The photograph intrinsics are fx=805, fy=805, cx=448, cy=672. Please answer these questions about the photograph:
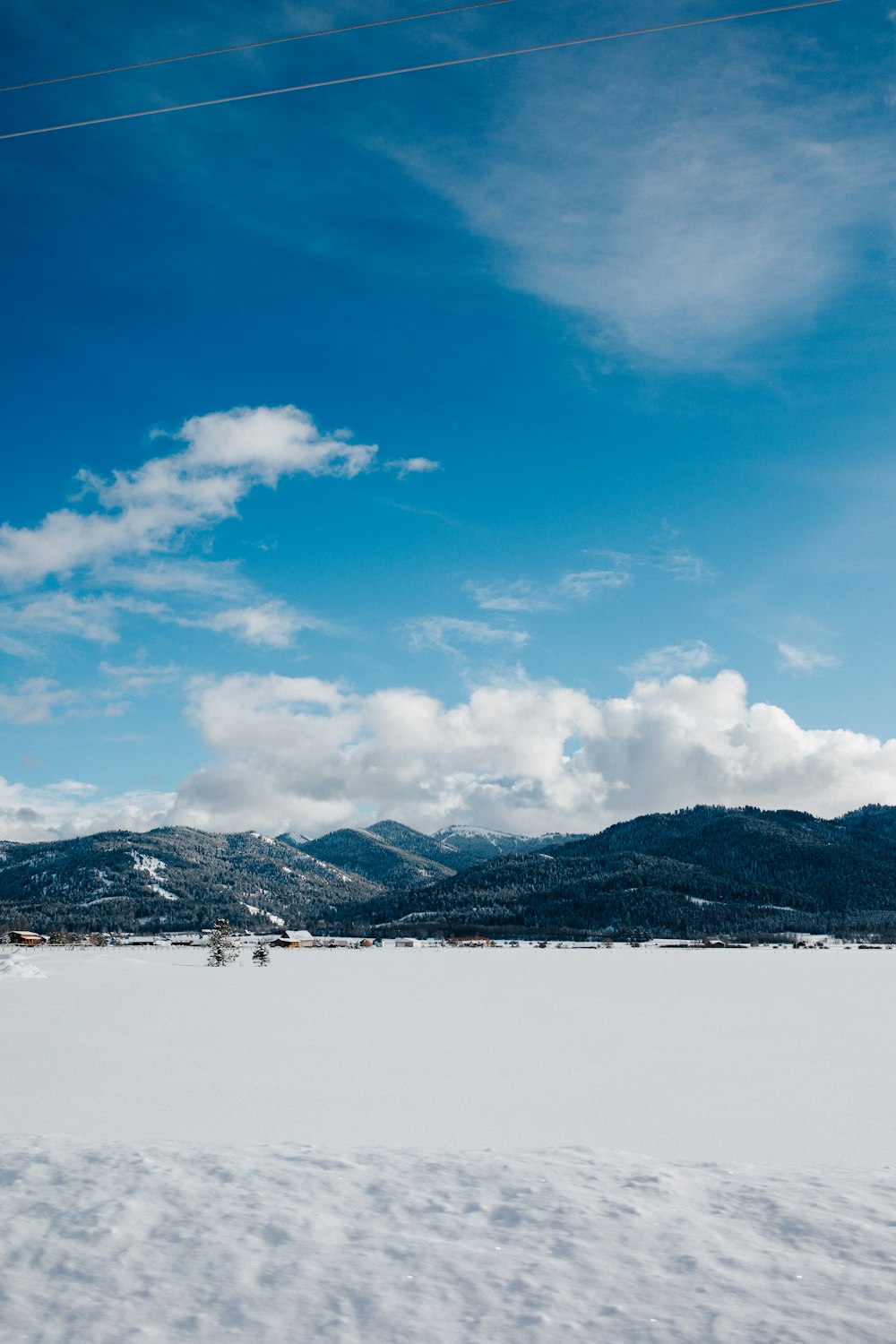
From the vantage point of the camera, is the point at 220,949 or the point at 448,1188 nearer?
the point at 448,1188

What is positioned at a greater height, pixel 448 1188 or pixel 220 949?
pixel 448 1188

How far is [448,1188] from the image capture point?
962 centimetres

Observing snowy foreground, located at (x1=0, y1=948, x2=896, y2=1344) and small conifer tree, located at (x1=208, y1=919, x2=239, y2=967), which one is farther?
small conifer tree, located at (x1=208, y1=919, x2=239, y2=967)

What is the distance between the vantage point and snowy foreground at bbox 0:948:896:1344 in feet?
22.6

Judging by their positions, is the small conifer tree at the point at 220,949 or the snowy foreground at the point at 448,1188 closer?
the snowy foreground at the point at 448,1188

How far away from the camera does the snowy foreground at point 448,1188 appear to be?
22.6 ft

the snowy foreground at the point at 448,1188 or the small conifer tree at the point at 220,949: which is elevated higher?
the snowy foreground at the point at 448,1188

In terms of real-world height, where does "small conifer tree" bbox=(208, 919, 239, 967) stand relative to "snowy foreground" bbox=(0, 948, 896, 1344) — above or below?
below

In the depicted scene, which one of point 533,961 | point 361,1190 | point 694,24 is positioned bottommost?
point 533,961

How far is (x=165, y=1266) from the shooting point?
7715 mm

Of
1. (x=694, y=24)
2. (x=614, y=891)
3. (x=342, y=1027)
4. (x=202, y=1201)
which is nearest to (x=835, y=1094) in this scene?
(x=202, y=1201)

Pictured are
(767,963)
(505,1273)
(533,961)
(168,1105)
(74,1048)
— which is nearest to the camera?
(505,1273)

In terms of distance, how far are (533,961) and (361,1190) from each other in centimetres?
6588

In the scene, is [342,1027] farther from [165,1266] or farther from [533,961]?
[533,961]
